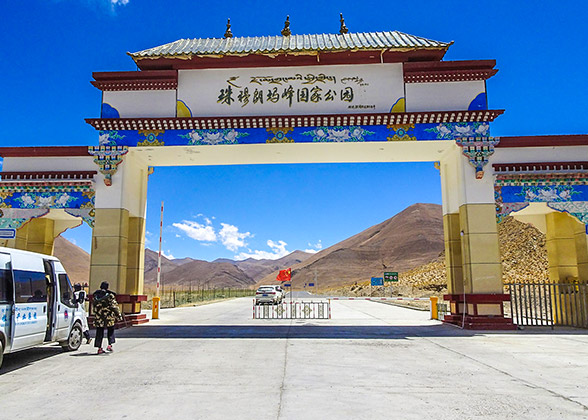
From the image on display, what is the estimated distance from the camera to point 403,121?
57.1 feet

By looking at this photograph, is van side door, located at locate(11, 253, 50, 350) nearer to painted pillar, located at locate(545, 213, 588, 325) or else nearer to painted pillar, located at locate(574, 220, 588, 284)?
painted pillar, located at locate(545, 213, 588, 325)

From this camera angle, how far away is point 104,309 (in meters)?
11.2

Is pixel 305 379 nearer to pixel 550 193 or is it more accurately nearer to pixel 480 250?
pixel 480 250

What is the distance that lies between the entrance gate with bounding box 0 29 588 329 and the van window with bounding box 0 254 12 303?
807 centimetres

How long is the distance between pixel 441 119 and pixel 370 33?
5.37 m

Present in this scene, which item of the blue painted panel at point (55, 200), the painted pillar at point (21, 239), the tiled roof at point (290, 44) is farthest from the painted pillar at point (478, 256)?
the painted pillar at point (21, 239)

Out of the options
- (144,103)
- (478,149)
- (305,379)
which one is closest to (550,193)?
(478,149)

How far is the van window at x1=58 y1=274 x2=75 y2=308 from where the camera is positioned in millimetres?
11039

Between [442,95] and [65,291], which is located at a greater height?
[442,95]

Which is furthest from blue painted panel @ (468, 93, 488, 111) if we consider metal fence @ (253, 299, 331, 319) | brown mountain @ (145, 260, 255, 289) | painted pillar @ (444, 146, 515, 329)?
brown mountain @ (145, 260, 255, 289)

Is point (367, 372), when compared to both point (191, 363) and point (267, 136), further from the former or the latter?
point (267, 136)

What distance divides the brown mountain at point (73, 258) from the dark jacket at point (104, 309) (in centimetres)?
10625

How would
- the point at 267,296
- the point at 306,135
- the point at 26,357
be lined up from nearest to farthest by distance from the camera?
the point at 26,357, the point at 306,135, the point at 267,296

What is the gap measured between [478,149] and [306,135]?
21.3 feet
